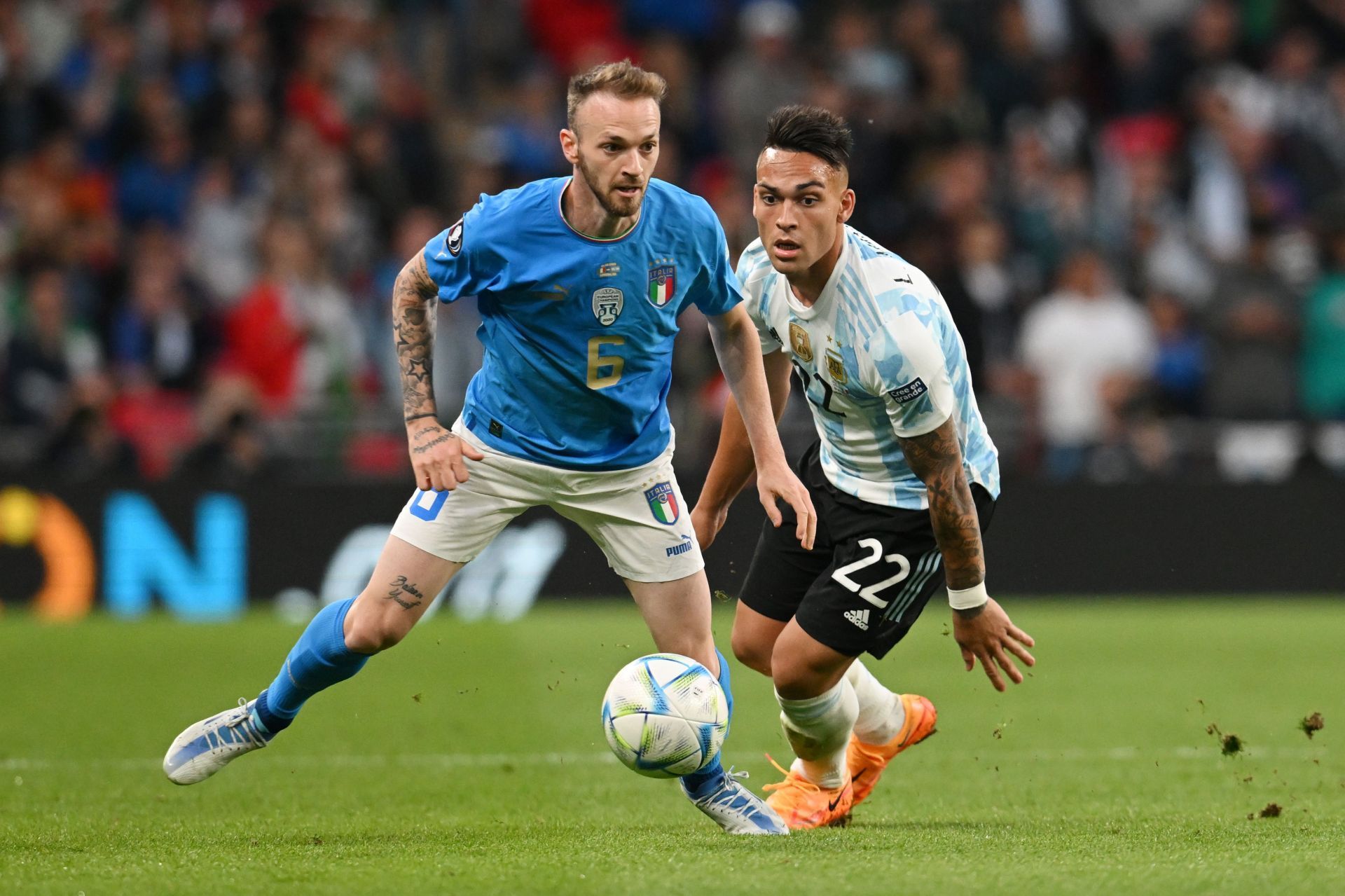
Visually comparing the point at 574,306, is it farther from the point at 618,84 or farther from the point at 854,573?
the point at 854,573

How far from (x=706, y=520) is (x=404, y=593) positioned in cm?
122

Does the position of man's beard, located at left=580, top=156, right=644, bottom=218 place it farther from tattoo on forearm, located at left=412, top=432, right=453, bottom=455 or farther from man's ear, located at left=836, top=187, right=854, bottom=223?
tattoo on forearm, located at left=412, top=432, right=453, bottom=455

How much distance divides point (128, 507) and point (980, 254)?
645 centimetres

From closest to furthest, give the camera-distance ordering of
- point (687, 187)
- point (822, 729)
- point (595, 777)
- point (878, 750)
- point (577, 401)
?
point (577, 401)
point (822, 729)
point (878, 750)
point (595, 777)
point (687, 187)

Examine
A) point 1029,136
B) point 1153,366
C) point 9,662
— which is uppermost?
point 1029,136

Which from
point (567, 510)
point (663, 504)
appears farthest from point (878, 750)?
point (567, 510)

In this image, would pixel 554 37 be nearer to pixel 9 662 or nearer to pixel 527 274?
pixel 9 662

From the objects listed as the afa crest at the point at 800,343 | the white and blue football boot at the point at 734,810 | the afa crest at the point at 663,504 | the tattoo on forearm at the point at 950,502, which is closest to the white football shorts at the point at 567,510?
the afa crest at the point at 663,504

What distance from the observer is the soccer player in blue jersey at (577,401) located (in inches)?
226

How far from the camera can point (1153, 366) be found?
1414cm

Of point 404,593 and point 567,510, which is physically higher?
point 567,510

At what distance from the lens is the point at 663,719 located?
560 centimetres

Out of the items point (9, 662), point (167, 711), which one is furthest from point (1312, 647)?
point (9, 662)

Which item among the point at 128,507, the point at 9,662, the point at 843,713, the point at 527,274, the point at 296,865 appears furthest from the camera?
the point at 128,507
